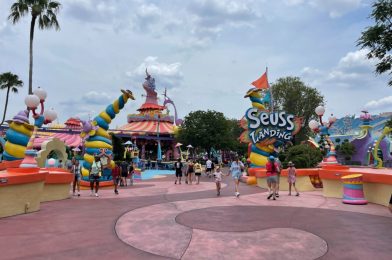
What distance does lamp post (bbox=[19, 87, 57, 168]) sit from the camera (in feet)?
32.5

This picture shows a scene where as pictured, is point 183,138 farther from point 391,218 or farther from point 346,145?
point 391,218

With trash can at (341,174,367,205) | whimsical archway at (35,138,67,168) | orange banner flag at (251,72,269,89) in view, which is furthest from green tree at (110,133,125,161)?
trash can at (341,174,367,205)

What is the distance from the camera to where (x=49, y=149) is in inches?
779

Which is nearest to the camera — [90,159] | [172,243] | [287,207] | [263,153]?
[172,243]

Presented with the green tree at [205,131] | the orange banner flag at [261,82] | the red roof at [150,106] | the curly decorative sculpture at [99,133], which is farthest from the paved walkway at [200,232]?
the red roof at [150,106]

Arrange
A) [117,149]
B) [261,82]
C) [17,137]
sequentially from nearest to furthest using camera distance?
[17,137], [261,82], [117,149]

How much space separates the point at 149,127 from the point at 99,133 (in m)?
32.9

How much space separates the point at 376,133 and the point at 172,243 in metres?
44.1

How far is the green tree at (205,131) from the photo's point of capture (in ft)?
143

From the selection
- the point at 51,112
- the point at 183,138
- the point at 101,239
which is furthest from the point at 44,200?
the point at 183,138

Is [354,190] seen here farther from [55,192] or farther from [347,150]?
[347,150]

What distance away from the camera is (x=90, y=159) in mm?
17328

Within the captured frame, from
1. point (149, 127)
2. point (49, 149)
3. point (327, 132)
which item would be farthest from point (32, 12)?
point (149, 127)

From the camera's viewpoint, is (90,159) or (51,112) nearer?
(51,112)
